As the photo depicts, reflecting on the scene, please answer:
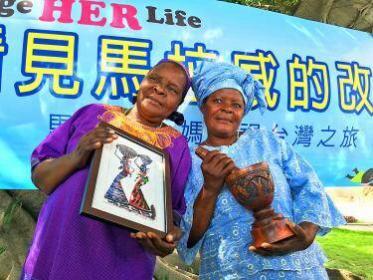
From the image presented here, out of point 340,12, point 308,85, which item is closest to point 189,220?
point 308,85

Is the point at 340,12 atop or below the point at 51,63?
atop

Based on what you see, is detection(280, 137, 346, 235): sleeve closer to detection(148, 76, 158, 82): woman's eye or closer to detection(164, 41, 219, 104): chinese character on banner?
detection(148, 76, 158, 82): woman's eye

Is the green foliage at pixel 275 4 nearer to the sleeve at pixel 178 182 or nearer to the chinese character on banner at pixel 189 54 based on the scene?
the chinese character on banner at pixel 189 54

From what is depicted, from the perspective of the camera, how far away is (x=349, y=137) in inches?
112

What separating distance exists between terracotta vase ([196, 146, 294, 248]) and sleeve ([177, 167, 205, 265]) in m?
0.14

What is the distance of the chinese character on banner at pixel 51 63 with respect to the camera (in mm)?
2260

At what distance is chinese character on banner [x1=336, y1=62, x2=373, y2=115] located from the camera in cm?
284

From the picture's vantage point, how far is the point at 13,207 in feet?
8.36

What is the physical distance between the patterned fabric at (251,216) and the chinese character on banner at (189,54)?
1079mm

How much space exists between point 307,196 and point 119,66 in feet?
4.33

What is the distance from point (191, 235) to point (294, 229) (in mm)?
301

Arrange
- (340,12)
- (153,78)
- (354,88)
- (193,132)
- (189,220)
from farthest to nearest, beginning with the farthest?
(340,12)
(354,88)
(193,132)
(153,78)
(189,220)

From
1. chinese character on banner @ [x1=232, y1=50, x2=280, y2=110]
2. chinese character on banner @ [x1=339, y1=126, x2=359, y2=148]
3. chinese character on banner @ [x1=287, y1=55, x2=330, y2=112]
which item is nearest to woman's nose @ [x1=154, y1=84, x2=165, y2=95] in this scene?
chinese character on banner @ [x1=232, y1=50, x2=280, y2=110]

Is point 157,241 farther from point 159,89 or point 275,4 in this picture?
point 275,4
